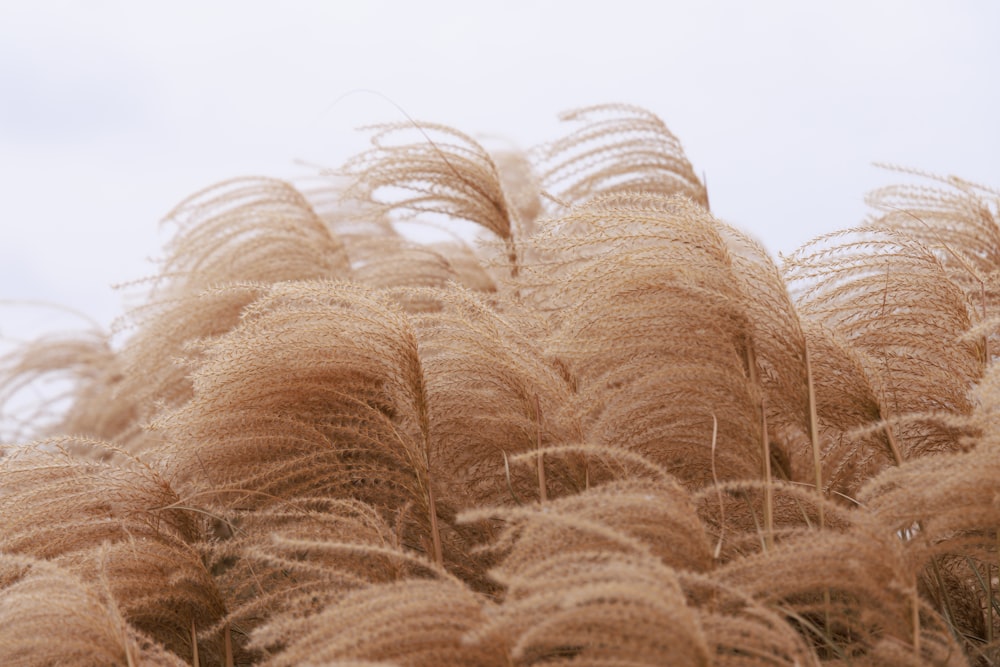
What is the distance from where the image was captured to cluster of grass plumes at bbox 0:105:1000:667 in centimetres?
158

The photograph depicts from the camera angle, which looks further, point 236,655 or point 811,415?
point 236,655

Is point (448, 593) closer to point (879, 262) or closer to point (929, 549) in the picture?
point (929, 549)

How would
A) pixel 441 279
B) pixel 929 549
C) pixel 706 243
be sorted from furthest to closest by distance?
pixel 441 279 → pixel 706 243 → pixel 929 549

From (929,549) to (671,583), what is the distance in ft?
1.72

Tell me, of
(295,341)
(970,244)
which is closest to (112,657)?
(295,341)

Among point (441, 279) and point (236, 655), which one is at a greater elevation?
point (441, 279)

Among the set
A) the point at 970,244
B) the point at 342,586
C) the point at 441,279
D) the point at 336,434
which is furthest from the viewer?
the point at 441,279

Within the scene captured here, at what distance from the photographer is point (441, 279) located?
377 centimetres

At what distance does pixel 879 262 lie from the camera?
2160 mm

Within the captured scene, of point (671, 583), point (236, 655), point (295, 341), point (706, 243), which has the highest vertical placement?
point (706, 243)

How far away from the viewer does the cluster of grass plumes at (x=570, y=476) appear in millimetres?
1581

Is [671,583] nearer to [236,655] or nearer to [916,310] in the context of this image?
[916,310]

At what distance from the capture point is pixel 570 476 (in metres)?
2.35

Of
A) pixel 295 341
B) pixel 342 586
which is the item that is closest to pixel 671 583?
pixel 342 586
